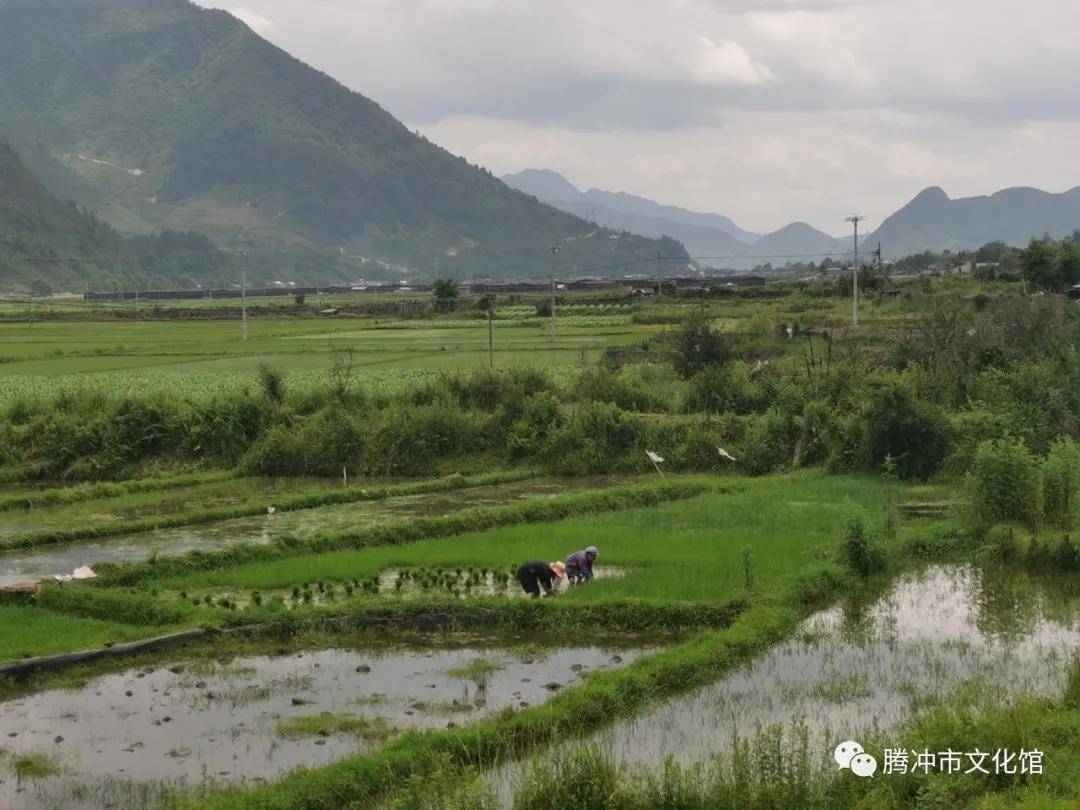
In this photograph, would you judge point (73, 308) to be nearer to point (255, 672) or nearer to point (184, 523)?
point (184, 523)

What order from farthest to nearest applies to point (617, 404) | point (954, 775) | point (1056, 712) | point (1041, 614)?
point (617, 404) → point (1041, 614) → point (1056, 712) → point (954, 775)

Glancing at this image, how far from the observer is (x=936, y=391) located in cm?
2281

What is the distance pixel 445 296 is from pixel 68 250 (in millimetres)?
71301

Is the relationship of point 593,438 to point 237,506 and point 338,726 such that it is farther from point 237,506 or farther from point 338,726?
point 338,726

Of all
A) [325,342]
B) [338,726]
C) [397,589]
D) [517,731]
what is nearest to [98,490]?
[397,589]

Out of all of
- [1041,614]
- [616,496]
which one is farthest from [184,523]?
[1041,614]

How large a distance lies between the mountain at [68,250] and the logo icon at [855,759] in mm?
103317

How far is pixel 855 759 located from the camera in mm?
7594

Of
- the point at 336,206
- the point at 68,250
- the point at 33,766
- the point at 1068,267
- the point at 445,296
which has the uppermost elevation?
the point at 336,206

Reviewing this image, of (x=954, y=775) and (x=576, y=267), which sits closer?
(x=954, y=775)

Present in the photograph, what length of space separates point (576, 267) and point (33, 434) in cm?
14322

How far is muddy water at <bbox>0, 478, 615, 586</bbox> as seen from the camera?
1588 centimetres

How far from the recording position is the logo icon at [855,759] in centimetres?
745

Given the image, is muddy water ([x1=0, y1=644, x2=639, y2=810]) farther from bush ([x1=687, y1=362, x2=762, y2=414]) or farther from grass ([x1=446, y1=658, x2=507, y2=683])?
bush ([x1=687, y1=362, x2=762, y2=414])
